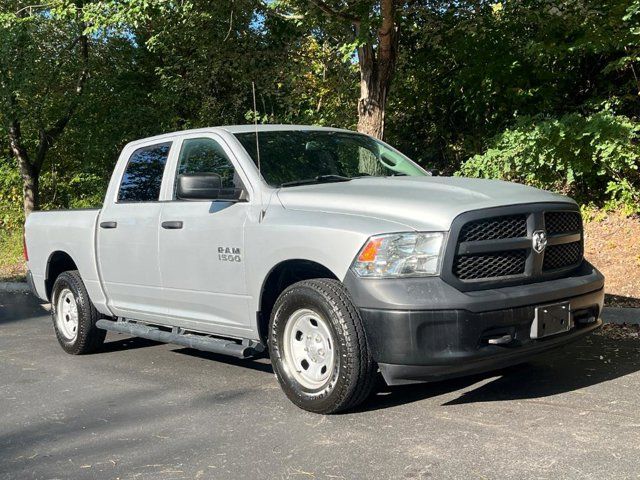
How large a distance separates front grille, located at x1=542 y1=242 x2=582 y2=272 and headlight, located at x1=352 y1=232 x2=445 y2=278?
0.84 meters

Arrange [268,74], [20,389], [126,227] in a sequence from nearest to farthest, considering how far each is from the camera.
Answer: [20,389]
[126,227]
[268,74]

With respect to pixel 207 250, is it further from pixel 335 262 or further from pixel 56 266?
pixel 56 266

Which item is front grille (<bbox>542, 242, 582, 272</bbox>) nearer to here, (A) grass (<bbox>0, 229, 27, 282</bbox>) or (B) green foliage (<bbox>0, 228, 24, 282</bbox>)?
(A) grass (<bbox>0, 229, 27, 282</bbox>)

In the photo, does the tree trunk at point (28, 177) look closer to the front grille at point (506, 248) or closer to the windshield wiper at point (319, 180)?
the windshield wiper at point (319, 180)

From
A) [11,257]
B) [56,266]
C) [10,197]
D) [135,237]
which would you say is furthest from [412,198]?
[10,197]

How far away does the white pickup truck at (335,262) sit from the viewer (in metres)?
4.43

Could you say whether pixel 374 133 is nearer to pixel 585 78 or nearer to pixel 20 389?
pixel 585 78

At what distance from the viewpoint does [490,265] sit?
15.1 feet

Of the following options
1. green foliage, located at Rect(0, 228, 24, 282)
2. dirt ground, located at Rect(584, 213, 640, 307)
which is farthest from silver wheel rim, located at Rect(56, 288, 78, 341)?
green foliage, located at Rect(0, 228, 24, 282)

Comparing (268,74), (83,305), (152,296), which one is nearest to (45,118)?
(268,74)

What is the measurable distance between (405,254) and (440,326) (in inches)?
18.1

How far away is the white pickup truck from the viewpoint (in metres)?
4.43

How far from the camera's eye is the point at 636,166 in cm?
1057

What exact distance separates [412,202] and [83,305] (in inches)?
153
